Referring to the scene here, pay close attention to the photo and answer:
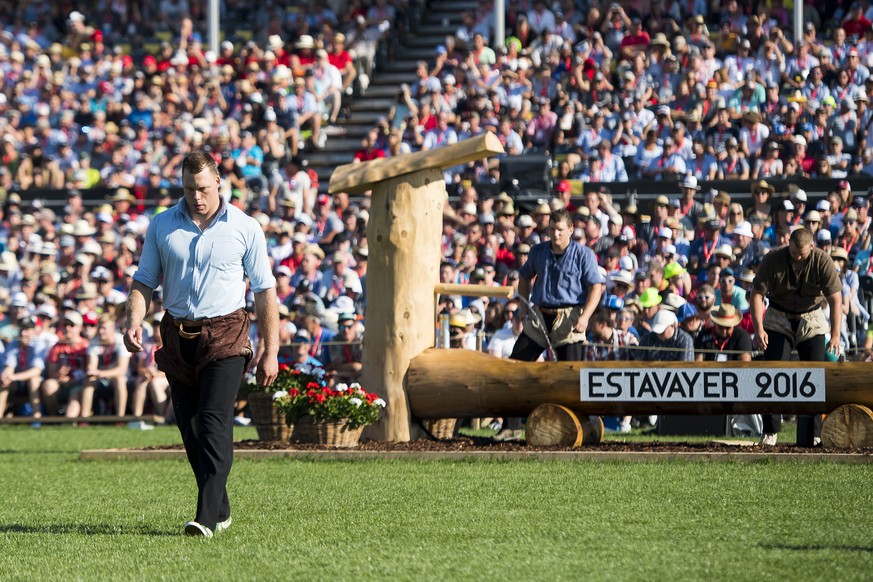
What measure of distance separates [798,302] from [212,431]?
17.7 ft

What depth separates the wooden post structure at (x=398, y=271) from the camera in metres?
11.3

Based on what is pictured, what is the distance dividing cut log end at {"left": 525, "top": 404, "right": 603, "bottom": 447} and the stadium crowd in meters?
3.03

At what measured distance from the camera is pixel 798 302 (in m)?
10.8

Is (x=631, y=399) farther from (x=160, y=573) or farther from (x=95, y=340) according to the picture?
(x=95, y=340)

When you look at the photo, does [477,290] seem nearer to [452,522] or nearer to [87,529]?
[452,522]

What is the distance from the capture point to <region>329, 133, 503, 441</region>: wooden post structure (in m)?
11.3

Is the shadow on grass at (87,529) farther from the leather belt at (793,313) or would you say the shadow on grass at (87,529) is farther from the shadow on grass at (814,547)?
the leather belt at (793,313)

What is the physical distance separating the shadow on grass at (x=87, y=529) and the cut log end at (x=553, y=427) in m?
4.02

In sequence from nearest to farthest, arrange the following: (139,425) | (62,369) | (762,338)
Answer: (762,338) → (139,425) → (62,369)

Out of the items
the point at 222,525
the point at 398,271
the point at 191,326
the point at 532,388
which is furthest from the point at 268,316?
the point at 398,271

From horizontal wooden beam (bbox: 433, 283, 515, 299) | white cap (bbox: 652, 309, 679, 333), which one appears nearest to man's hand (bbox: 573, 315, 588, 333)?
horizontal wooden beam (bbox: 433, 283, 515, 299)

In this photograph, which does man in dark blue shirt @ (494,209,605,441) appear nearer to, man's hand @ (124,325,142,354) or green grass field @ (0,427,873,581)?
green grass field @ (0,427,873,581)

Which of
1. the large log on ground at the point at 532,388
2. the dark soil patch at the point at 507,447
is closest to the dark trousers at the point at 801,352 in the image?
the dark soil patch at the point at 507,447

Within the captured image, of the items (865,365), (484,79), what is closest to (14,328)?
Result: (484,79)
